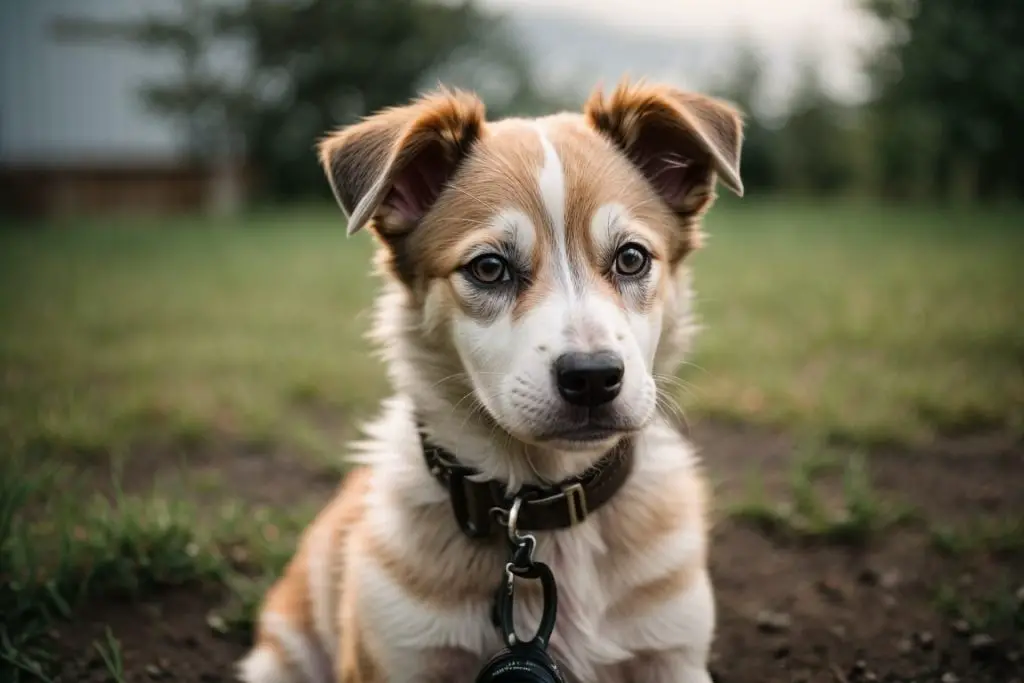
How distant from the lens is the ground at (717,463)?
3221 millimetres

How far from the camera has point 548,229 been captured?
254cm

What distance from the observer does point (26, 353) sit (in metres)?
7.47

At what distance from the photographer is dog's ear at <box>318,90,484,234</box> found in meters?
2.67

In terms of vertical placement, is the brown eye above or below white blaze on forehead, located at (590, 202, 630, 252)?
below

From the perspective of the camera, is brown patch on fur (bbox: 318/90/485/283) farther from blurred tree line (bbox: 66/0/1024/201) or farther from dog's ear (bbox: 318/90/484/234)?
blurred tree line (bbox: 66/0/1024/201)

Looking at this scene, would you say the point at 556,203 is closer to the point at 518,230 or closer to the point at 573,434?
the point at 518,230

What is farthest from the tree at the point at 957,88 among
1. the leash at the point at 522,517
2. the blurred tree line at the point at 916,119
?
the leash at the point at 522,517

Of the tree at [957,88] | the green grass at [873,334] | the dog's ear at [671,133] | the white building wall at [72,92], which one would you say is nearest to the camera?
the dog's ear at [671,133]

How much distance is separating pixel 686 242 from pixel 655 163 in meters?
0.30

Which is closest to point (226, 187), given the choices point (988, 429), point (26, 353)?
point (26, 353)

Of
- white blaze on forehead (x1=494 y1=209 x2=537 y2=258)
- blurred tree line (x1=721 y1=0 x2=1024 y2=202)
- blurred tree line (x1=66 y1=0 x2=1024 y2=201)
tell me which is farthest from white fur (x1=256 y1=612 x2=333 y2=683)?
blurred tree line (x1=66 y1=0 x2=1024 y2=201)

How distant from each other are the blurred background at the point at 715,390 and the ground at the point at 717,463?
0.7 inches

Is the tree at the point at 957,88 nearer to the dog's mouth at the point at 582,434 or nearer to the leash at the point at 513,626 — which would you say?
the dog's mouth at the point at 582,434

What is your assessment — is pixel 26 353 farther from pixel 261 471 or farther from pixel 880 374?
pixel 880 374
